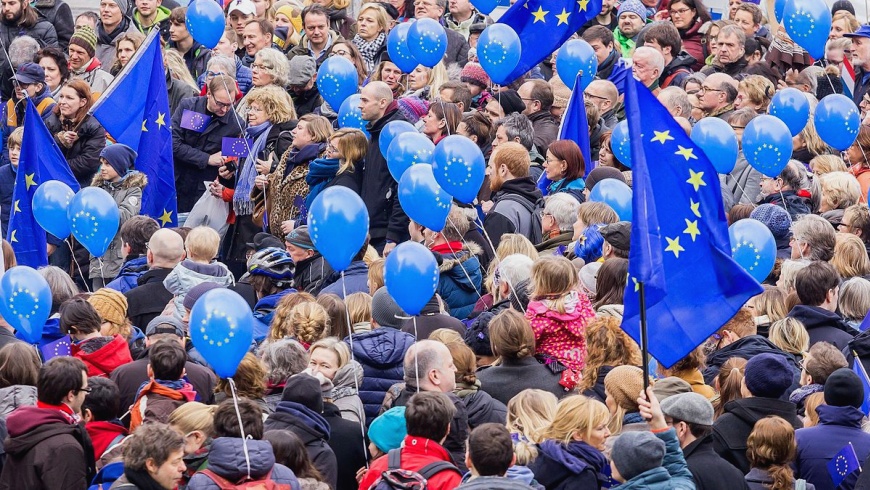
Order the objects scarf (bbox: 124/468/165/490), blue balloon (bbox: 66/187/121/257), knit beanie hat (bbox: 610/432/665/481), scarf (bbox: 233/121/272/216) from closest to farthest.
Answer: knit beanie hat (bbox: 610/432/665/481) → scarf (bbox: 124/468/165/490) → blue balloon (bbox: 66/187/121/257) → scarf (bbox: 233/121/272/216)

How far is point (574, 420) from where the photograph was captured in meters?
6.61

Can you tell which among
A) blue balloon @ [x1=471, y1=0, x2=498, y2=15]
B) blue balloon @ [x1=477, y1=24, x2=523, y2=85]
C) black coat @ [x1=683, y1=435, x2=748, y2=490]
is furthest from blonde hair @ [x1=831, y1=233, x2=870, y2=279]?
blue balloon @ [x1=471, y1=0, x2=498, y2=15]

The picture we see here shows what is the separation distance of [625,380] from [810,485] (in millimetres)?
889

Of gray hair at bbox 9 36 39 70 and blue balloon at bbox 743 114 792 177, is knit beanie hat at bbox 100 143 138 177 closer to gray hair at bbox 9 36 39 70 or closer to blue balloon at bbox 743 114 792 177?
gray hair at bbox 9 36 39 70

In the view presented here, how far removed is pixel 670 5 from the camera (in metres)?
15.3

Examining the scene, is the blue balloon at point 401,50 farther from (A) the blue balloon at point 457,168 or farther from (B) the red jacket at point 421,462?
(B) the red jacket at point 421,462

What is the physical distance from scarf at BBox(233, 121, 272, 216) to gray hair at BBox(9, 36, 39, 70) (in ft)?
11.7

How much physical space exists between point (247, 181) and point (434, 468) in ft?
19.2

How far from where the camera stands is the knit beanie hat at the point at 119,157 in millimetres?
11672

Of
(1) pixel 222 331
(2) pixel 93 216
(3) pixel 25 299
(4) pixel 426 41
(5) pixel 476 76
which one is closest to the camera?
(1) pixel 222 331

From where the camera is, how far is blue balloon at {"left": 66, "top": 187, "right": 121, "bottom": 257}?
1018 cm

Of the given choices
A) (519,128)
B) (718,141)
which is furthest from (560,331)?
(519,128)

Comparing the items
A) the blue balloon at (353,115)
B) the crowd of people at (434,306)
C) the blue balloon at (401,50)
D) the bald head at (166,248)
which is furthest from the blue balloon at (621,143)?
the bald head at (166,248)

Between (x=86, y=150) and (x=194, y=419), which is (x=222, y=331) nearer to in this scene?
(x=194, y=419)
